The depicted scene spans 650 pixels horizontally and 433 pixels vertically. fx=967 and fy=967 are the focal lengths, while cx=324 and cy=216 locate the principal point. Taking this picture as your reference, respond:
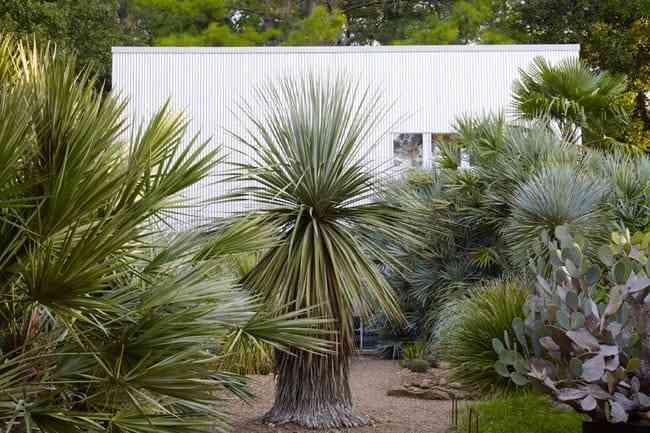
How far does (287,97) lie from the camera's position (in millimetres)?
9734

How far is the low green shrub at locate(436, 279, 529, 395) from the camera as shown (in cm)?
952

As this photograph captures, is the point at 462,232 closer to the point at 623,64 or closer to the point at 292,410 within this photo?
the point at 292,410

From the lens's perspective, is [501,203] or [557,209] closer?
[557,209]

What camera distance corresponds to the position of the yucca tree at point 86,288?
5.48 metres

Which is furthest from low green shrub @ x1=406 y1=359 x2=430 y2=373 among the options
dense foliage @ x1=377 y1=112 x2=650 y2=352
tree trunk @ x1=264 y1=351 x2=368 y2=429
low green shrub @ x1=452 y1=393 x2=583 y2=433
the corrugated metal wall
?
the corrugated metal wall

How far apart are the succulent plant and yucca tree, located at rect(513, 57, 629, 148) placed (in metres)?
7.58

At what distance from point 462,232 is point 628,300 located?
7062 millimetres

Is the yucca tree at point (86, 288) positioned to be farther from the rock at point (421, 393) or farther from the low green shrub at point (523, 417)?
the rock at point (421, 393)

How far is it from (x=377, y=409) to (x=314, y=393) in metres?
1.74

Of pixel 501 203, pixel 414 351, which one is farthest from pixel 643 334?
pixel 414 351

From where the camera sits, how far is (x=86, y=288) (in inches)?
217

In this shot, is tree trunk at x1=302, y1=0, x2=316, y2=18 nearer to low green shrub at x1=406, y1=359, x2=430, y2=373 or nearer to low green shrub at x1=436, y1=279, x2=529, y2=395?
low green shrub at x1=406, y1=359, x2=430, y2=373

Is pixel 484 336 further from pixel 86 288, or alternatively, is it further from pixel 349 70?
pixel 349 70

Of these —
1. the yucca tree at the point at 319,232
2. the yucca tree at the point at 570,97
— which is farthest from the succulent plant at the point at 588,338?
the yucca tree at the point at 570,97
